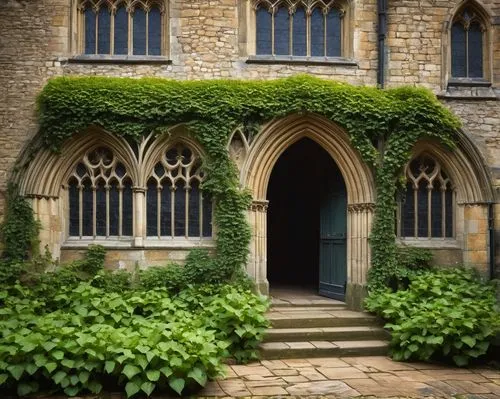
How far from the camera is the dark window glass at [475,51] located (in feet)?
33.4

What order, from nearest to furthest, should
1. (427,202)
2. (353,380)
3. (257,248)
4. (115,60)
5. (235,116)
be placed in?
A: (353,380) → (235,116) → (257,248) → (115,60) → (427,202)

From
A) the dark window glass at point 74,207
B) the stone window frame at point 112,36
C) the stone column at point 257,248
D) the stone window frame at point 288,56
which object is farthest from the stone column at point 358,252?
the dark window glass at point 74,207

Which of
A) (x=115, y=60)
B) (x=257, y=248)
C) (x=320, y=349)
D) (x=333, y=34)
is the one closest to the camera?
(x=320, y=349)

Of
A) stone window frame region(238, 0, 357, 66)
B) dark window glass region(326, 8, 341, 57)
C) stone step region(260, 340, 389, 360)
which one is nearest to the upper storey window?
stone window frame region(238, 0, 357, 66)

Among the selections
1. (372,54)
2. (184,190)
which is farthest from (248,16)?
(184,190)

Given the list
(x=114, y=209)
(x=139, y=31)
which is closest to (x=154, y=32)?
(x=139, y=31)

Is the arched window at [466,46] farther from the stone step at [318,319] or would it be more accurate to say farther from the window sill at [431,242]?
the stone step at [318,319]

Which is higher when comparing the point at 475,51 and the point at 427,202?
the point at 475,51

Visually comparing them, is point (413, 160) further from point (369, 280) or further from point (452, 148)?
point (369, 280)

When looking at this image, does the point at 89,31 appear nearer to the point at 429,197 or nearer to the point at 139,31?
the point at 139,31

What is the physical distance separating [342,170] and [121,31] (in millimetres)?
4661

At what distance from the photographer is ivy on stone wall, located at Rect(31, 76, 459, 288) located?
907 centimetres

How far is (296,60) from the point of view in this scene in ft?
31.8

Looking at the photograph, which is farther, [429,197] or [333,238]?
[333,238]
